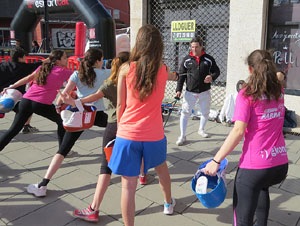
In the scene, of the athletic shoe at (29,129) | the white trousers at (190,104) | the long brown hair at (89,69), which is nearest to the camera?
the long brown hair at (89,69)

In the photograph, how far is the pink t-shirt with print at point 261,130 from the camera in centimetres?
200

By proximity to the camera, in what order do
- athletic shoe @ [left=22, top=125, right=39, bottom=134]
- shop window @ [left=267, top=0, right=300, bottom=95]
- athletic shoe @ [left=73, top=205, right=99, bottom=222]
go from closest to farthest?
athletic shoe @ [left=73, top=205, right=99, bottom=222] < athletic shoe @ [left=22, top=125, right=39, bottom=134] < shop window @ [left=267, top=0, right=300, bottom=95]

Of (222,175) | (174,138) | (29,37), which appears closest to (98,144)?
(174,138)

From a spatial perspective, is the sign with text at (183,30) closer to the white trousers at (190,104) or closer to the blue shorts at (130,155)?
the white trousers at (190,104)

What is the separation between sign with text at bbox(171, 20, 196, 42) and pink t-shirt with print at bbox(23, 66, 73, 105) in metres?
4.50

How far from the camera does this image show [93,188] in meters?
3.56

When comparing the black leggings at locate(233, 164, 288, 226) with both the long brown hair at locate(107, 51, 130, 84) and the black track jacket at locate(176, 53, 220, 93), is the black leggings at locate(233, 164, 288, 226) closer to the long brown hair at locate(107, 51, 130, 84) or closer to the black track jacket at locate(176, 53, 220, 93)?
the long brown hair at locate(107, 51, 130, 84)

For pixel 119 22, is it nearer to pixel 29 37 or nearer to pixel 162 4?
pixel 29 37

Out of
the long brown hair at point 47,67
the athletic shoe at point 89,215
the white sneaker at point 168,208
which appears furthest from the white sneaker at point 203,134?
the athletic shoe at point 89,215

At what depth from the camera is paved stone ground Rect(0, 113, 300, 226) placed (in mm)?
2922

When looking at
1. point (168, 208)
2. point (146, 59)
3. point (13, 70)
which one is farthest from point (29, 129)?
point (146, 59)

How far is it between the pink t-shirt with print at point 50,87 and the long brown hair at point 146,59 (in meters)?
1.95

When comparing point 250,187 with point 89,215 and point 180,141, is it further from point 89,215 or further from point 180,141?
point 180,141

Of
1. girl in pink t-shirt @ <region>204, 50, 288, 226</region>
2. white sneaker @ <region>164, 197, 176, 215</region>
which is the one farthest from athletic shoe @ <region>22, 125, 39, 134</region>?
girl in pink t-shirt @ <region>204, 50, 288, 226</region>
